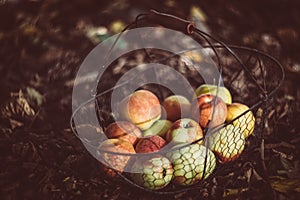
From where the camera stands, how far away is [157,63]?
176 cm

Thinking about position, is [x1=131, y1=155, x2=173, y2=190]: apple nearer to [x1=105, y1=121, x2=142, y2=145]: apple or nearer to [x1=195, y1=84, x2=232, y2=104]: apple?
[x1=105, y1=121, x2=142, y2=145]: apple

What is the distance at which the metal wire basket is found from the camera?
126 cm

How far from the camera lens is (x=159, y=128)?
142 centimetres

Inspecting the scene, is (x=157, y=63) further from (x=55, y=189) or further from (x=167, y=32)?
(x=55, y=189)

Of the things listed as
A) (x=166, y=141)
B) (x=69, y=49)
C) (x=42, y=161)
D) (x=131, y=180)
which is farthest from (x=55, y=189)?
(x=69, y=49)

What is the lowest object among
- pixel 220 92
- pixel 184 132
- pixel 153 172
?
pixel 153 172

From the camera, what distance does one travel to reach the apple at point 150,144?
1292 mm

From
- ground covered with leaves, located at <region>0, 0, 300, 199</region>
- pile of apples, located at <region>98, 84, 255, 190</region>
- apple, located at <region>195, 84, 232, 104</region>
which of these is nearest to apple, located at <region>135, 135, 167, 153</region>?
pile of apples, located at <region>98, 84, 255, 190</region>

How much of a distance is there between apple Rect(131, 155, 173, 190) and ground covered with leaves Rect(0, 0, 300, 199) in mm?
29

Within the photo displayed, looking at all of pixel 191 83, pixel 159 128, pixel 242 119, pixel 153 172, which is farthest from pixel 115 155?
pixel 191 83

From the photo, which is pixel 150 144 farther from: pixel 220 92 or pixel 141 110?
pixel 220 92

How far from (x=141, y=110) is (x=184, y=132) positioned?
0.18 metres

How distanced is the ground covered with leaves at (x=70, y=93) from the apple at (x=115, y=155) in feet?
0.10

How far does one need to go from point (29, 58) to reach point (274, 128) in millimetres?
866
